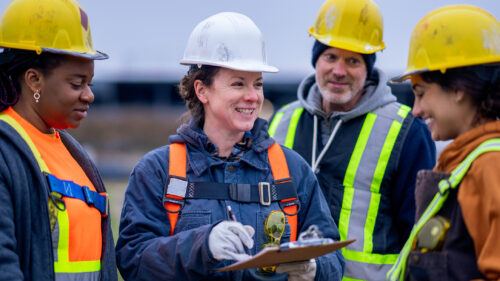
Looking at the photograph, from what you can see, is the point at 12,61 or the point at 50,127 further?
the point at 50,127

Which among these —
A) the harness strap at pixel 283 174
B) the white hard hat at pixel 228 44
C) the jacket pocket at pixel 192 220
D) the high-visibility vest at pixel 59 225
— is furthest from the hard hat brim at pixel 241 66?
the high-visibility vest at pixel 59 225

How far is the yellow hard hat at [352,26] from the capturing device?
4.39m

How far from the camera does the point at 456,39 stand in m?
2.67

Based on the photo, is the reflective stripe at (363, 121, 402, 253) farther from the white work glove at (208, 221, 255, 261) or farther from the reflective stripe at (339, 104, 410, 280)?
the white work glove at (208, 221, 255, 261)

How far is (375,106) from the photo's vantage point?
4.33 metres

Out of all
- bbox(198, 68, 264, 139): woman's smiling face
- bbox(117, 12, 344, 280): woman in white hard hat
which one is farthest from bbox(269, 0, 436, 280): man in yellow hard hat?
bbox(198, 68, 264, 139): woman's smiling face

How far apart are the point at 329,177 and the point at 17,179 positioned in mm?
2232

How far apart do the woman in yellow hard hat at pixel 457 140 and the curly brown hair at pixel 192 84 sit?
43.1 inches

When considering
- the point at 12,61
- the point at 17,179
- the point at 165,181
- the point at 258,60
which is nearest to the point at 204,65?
the point at 258,60

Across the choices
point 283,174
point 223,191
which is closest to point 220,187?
point 223,191

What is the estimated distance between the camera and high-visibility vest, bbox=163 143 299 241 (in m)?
3.10

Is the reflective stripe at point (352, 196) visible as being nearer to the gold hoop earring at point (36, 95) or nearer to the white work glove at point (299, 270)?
the white work glove at point (299, 270)

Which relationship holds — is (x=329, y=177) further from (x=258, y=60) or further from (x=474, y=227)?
(x=474, y=227)

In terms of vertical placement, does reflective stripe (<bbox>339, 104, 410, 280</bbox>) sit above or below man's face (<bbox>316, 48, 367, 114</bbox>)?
below
